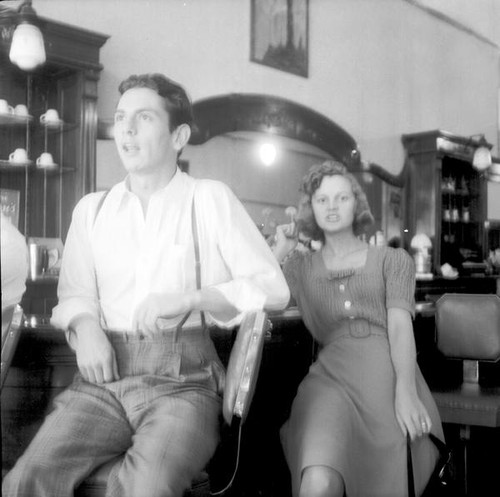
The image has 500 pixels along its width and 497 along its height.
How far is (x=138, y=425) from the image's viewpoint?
0.92m

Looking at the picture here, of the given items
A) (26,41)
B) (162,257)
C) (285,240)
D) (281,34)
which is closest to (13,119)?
(26,41)

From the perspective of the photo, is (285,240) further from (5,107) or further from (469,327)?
(5,107)

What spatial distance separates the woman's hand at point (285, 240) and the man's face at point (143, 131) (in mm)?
440

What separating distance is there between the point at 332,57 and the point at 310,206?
164cm

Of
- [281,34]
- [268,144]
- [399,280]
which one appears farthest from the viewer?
[281,34]

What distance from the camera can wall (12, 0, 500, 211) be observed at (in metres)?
2.09

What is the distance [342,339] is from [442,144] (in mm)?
3566

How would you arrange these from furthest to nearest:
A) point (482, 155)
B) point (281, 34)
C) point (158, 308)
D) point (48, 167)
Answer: point (482, 155) → point (281, 34) → point (48, 167) → point (158, 308)

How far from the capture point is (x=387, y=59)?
8.89 feet

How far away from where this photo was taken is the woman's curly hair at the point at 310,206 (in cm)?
133

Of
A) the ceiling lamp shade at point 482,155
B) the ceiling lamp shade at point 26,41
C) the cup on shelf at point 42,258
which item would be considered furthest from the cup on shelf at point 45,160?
the ceiling lamp shade at point 482,155

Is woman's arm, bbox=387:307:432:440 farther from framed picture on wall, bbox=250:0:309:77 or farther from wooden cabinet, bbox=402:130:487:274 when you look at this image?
wooden cabinet, bbox=402:130:487:274

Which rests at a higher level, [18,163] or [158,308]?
[18,163]

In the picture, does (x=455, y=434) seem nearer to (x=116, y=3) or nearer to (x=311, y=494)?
(x=311, y=494)
